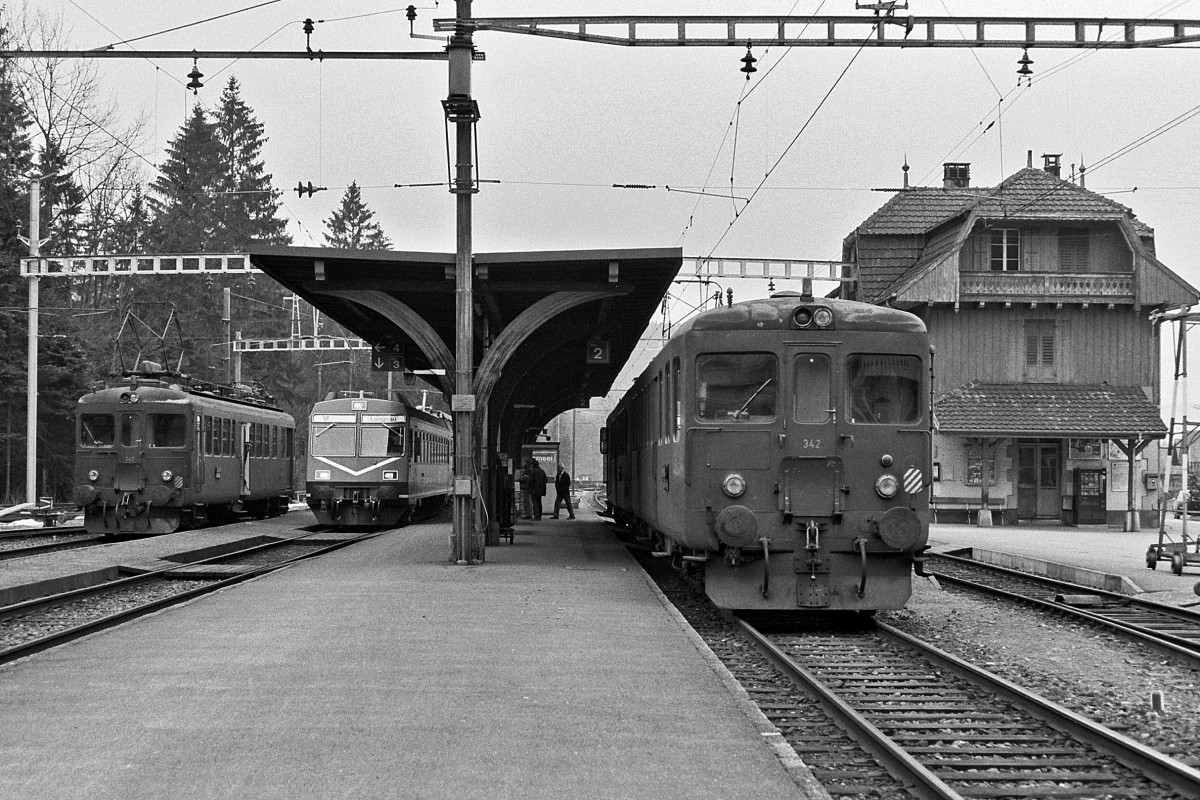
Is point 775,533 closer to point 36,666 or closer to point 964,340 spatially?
point 36,666

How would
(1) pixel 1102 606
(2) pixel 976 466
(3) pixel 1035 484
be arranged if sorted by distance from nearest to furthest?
(1) pixel 1102 606, (2) pixel 976 466, (3) pixel 1035 484

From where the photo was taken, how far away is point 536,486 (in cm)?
3241

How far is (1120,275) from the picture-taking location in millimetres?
34656

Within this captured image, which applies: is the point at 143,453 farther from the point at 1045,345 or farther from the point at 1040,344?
the point at 1045,345

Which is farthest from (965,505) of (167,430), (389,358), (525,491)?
(167,430)

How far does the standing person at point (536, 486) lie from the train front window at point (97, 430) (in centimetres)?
1071

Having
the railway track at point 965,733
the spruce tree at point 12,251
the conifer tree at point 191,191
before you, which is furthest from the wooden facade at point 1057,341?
the conifer tree at point 191,191

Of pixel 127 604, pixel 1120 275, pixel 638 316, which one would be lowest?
pixel 127 604

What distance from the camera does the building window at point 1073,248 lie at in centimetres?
3506

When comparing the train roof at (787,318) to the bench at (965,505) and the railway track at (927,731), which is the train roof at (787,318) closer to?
the railway track at (927,731)


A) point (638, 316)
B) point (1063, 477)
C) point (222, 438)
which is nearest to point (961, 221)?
point (1063, 477)

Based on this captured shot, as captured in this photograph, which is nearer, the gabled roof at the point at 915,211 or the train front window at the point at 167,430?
the train front window at the point at 167,430

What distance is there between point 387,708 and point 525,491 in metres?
25.8

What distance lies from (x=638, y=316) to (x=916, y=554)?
977 cm
